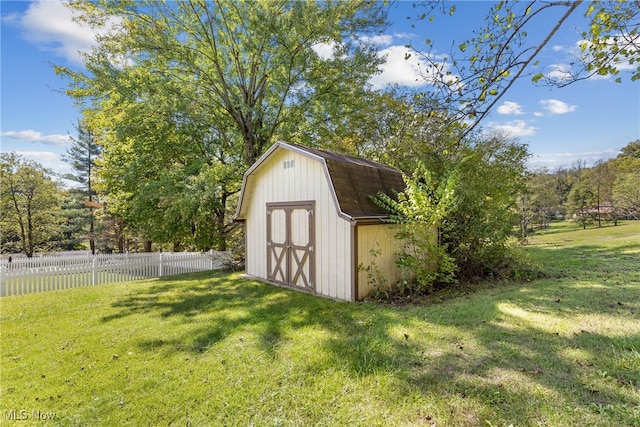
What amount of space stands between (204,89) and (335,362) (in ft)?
40.7

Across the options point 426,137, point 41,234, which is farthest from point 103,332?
point 41,234

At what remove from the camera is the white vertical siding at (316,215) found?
21.9ft

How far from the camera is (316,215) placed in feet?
23.7

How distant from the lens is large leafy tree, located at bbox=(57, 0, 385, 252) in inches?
438

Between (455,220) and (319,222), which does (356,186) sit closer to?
(319,222)

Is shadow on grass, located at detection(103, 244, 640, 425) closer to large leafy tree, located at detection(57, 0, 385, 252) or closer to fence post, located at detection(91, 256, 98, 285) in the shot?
fence post, located at detection(91, 256, 98, 285)

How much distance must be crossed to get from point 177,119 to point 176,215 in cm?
416

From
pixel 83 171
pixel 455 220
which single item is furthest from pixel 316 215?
Result: pixel 83 171

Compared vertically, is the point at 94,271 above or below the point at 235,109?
below

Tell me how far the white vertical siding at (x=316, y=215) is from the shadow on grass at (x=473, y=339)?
0.64 meters

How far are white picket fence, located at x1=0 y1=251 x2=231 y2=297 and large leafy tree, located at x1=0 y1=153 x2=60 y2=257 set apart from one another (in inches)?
599

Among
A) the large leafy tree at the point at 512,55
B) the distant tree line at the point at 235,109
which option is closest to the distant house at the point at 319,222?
the distant tree line at the point at 235,109

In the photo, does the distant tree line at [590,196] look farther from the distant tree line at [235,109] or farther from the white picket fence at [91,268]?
the white picket fence at [91,268]

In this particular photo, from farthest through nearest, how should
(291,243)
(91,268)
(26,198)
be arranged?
(26,198) → (91,268) → (291,243)
